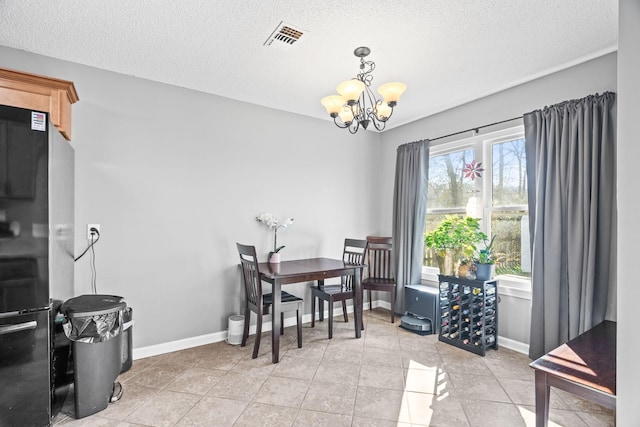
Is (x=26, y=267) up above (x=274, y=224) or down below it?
below

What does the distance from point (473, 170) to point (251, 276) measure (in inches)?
101

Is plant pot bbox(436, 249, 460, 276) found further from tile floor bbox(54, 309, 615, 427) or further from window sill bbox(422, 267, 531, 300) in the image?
tile floor bbox(54, 309, 615, 427)

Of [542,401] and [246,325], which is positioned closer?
[542,401]

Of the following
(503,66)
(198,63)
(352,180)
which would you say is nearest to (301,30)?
(198,63)

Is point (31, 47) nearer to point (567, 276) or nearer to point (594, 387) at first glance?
Answer: point (594, 387)

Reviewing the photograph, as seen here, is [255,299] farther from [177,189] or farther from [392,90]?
[392,90]

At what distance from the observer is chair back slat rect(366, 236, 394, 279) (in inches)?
165

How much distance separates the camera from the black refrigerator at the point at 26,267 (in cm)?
165

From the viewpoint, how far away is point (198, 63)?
104 inches

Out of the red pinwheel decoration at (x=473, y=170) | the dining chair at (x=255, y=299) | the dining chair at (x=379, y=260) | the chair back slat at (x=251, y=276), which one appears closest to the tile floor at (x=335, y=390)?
the dining chair at (x=255, y=299)

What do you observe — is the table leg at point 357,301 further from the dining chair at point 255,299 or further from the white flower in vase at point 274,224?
the white flower in vase at point 274,224

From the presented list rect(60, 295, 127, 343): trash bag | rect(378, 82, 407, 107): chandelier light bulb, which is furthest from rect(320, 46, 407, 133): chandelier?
rect(60, 295, 127, 343): trash bag

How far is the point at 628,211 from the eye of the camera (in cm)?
107

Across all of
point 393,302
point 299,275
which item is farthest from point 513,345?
point 299,275
